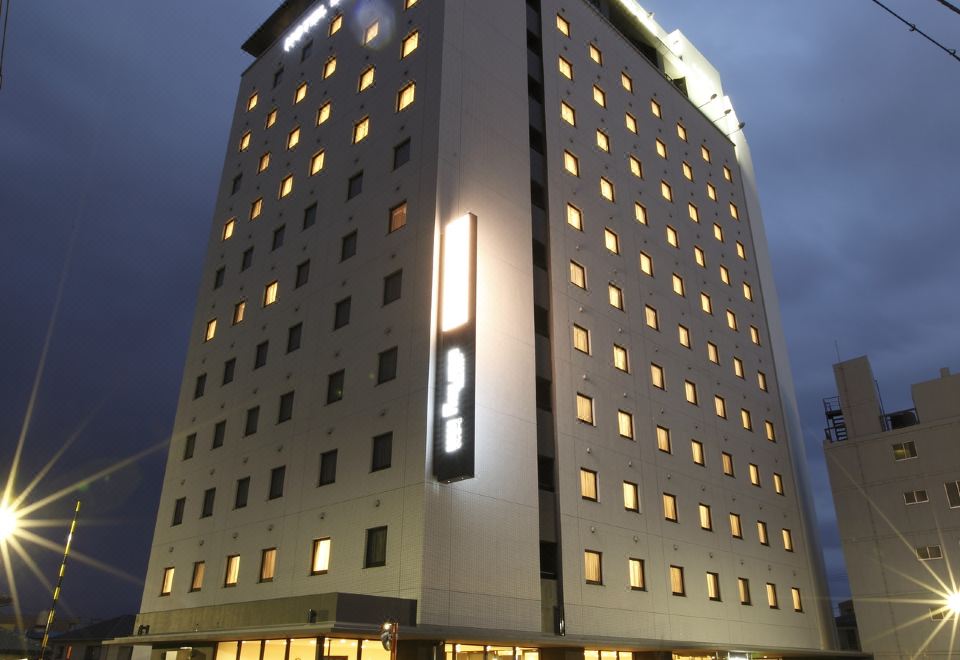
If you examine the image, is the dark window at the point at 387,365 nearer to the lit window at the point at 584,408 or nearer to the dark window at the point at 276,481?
the dark window at the point at 276,481

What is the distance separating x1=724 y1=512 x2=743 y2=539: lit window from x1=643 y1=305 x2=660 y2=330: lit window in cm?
1030

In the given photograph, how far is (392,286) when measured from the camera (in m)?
29.8

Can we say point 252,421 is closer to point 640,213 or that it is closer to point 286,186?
point 286,186

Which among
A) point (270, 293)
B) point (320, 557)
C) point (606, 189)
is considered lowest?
→ point (320, 557)

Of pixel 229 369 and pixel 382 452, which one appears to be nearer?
pixel 382 452

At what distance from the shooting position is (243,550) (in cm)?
3075

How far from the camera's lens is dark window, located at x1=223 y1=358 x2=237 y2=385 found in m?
36.8

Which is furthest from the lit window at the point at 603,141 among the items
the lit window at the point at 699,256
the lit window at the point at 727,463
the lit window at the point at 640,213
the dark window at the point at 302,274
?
the lit window at the point at 727,463

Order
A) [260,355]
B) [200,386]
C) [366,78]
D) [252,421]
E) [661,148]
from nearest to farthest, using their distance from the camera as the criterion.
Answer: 1. [252,421]
2. [260,355]
3. [366,78]
4. [200,386]
5. [661,148]

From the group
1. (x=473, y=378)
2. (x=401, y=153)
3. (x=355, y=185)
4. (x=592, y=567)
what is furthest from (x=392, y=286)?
(x=592, y=567)

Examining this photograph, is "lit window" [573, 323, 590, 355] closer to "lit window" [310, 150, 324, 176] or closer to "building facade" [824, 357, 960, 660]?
"lit window" [310, 150, 324, 176]

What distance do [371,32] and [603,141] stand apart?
13.7 meters

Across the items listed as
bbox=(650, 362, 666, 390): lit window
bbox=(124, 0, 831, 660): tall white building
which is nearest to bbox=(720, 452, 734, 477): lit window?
bbox=(124, 0, 831, 660): tall white building

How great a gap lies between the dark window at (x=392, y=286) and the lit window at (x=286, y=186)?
1232cm
